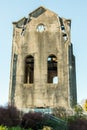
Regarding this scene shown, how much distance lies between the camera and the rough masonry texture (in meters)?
26.7

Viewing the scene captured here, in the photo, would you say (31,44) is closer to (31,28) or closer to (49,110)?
(31,28)

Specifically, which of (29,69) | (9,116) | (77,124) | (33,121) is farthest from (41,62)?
(9,116)

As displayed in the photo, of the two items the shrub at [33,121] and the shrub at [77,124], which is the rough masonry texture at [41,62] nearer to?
the shrub at [77,124]

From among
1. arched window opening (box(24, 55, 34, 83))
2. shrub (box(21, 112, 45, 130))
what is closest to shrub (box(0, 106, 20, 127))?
shrub (box(21, 112, 45, 130))

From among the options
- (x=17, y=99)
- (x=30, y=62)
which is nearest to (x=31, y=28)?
(x=30, y=62)

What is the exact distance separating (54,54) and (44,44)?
3.66ft

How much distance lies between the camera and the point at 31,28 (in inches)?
1144

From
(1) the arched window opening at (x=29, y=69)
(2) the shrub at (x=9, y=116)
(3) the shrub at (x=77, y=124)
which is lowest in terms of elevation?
(3) the shrub at (x=77, y=124)

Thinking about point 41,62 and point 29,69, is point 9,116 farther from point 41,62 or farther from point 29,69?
point 29,69

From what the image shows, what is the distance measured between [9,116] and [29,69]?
1209cm

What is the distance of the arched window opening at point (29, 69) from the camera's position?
28.6 m

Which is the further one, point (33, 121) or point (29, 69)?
point (29, 69)

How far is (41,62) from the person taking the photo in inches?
1096

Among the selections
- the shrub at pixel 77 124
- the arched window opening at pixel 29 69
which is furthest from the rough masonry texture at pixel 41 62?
the shrub at pixel 77 124
